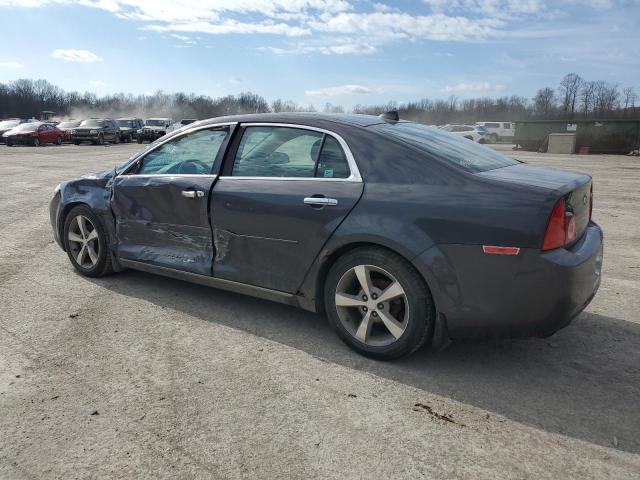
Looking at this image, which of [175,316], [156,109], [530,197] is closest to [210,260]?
[175,316]

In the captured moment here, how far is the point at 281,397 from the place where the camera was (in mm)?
3016

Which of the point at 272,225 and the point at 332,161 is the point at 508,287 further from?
the point at 272,225

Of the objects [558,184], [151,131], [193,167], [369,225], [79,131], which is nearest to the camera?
[558,184]

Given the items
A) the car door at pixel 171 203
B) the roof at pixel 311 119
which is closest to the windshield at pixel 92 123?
the car door at pixel 171 203

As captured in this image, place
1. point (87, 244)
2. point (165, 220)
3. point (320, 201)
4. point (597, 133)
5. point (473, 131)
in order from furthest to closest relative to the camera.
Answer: point (473, 131), point (597, 133), point (87, 244), point (165, 220), point (320, 201)

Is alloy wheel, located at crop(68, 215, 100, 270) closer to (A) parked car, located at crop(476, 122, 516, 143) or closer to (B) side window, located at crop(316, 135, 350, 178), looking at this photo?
(B) side window, located at crop(316, 135, 350, 178)

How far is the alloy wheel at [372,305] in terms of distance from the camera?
3.35 meters

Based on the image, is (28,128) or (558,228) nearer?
(558,228)

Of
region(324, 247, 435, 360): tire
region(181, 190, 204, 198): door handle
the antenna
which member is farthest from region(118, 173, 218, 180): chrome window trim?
the antenna

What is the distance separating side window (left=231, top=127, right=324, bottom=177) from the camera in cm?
379

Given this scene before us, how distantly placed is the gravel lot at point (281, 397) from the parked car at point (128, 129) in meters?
37.9

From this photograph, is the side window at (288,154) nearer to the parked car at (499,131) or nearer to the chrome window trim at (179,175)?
the chrome window trim at (179,175)

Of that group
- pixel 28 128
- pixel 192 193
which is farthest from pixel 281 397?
pixel 28 128

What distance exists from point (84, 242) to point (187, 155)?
5.16 feet
